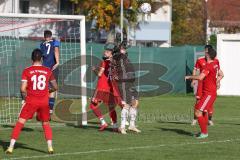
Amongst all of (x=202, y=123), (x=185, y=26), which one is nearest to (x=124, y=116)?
(x=202, y=123)

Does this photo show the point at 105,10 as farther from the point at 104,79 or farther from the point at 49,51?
the point at 104,79

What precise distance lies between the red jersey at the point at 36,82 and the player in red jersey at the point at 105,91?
181 inches

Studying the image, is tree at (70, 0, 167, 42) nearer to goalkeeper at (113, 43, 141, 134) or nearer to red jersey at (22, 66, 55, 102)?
goalkeeper at (113, 43, 141, 134)

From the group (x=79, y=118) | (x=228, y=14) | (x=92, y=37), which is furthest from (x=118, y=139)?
(x=228, y=14)

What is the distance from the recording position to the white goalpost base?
38.4 meters

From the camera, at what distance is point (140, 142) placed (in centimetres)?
1622

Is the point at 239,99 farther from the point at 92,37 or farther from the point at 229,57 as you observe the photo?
the point at 92,37

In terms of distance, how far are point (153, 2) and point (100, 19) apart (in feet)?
19.4

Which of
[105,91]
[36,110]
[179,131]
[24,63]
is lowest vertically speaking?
[179,131]

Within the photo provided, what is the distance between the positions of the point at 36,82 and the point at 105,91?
5.35 m

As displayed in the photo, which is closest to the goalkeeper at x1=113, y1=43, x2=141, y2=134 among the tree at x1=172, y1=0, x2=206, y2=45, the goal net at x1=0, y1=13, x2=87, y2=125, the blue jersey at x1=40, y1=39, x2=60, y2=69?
the blue jersey at x1=40, y1=39, x2=60, y2=69

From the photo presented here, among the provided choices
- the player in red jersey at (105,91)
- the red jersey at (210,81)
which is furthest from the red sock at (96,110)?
the red jersey at (210,81)

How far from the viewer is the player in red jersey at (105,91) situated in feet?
61.7

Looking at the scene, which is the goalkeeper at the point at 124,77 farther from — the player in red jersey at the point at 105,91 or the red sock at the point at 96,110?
the red sock at the point at 96,110
